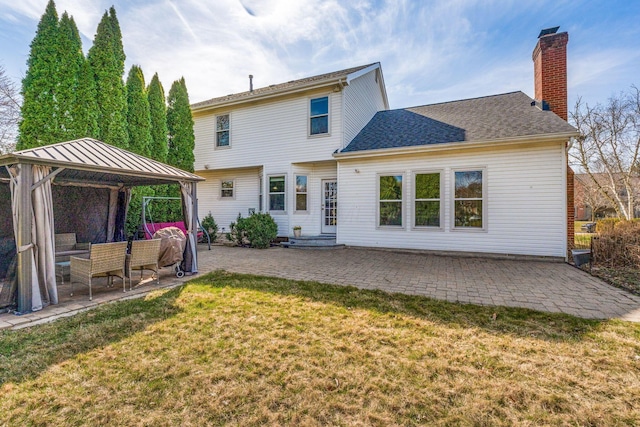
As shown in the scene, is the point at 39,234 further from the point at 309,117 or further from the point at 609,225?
the point at 609,225

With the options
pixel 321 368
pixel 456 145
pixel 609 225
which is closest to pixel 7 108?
pixel 321 368

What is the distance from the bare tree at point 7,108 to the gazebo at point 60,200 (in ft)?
38.0

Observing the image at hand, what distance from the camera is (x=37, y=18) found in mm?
7793

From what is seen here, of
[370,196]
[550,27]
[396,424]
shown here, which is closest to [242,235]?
[370,196]

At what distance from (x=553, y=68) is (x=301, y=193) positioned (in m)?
9.54

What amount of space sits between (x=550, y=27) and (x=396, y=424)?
41.5 ft

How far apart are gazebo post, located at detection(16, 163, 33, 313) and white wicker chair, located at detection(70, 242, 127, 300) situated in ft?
2.12

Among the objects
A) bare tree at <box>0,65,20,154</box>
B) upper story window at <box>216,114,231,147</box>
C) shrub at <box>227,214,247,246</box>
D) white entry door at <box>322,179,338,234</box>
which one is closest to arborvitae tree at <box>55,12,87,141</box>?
upper story window at <box>216,114,231,147</box>

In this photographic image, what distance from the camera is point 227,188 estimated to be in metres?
13.3

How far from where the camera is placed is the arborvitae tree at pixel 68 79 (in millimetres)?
7992

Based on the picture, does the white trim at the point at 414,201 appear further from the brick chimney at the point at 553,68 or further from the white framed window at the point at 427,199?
the brick chimney at the point at 553,68

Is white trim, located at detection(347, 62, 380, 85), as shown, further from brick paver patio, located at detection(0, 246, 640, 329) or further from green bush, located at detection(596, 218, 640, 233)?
green bush, located at detection(596, 218, 640, 233)

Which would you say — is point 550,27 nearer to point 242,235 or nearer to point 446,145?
point 446,145

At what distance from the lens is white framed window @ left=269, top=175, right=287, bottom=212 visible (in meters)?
11.4
